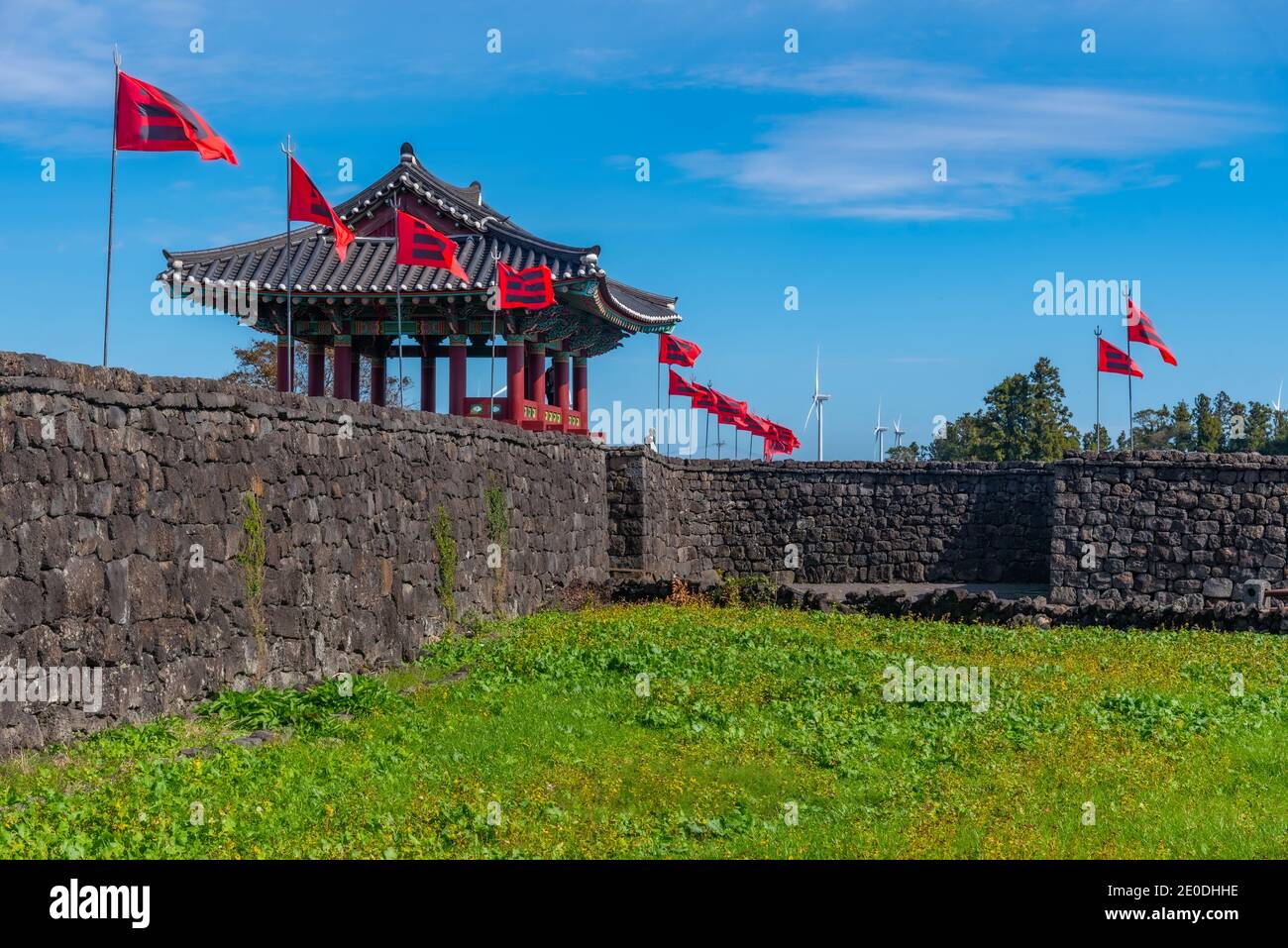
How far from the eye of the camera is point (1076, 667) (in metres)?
15.0

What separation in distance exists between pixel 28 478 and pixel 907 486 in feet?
77.7

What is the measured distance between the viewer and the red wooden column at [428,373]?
25812 millimetres

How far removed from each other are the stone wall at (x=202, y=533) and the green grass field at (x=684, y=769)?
549mm

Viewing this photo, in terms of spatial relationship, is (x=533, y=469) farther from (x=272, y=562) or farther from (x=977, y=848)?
(x=977, y=848)

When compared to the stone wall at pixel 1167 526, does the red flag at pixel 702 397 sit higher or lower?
higher

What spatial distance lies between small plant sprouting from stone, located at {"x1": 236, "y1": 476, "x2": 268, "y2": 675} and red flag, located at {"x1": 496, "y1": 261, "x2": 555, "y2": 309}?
11.1 m

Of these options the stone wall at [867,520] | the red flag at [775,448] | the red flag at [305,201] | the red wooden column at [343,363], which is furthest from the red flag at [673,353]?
the red flag at [775,448]

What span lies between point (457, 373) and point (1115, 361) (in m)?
14.4

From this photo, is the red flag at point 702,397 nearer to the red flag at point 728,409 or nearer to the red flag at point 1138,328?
the red flag at point 728,409

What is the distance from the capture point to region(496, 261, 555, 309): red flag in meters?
23.0

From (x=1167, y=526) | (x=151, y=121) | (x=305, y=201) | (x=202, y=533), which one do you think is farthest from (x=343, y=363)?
(x=1167, y=526)

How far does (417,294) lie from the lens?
23688 millimetres

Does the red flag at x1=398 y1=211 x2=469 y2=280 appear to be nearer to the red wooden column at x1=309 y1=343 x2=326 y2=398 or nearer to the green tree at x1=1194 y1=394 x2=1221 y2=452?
the red wooden column at x1=309 y1=343 x2=326 y2=398
